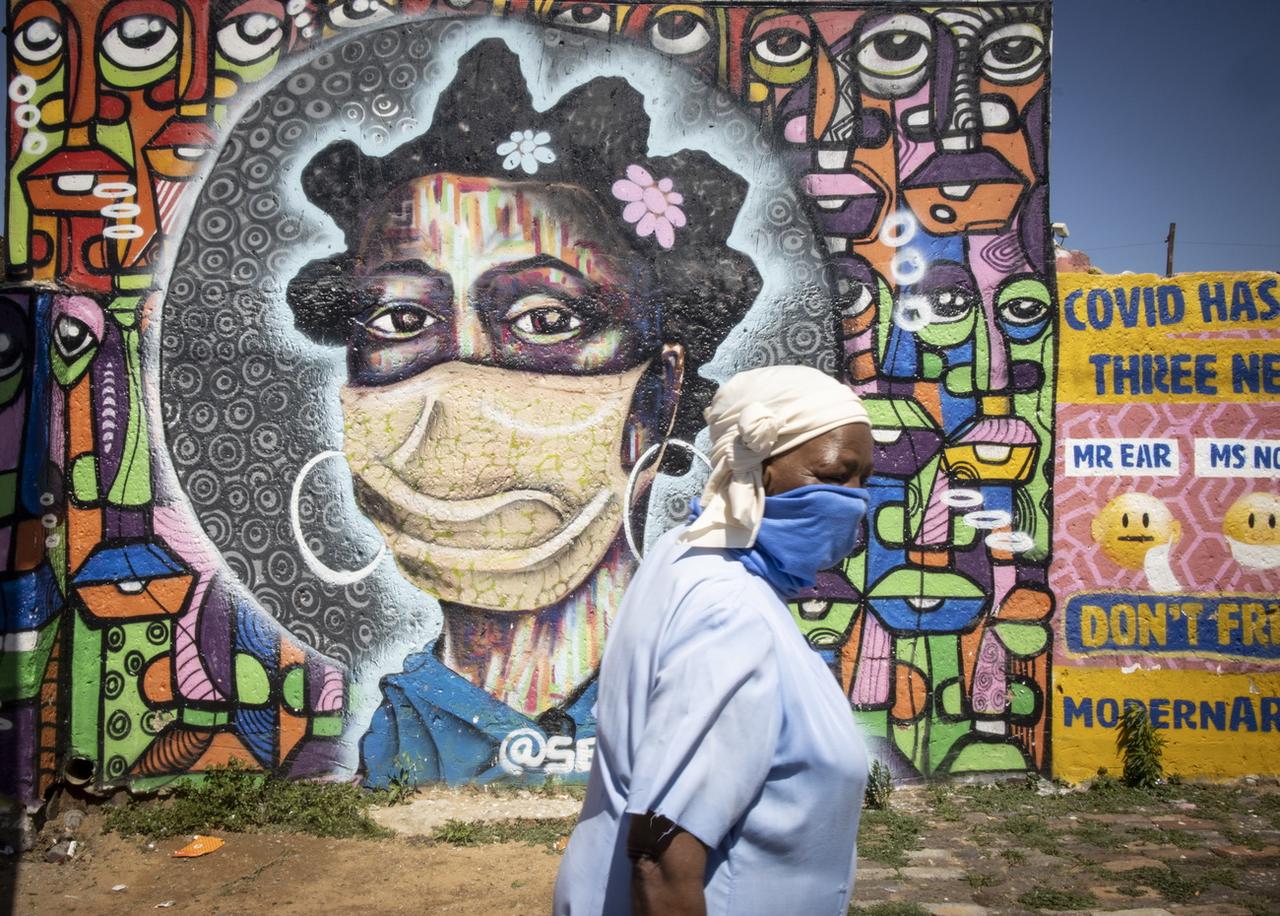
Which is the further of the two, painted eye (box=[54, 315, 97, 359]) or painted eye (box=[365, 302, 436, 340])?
painted eye (box=[365, 302, 436, 340])

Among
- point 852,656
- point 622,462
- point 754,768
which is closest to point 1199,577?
point 852,656

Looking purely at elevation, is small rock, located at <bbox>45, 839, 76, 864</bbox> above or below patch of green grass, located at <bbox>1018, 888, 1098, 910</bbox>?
below

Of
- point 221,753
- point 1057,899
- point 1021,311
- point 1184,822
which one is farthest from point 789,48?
point 221,753

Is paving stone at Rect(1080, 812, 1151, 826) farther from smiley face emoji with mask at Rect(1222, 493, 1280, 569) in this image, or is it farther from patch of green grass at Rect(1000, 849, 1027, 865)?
smiley face emoji with mask at Rect(1222, 493, 1280, 569)

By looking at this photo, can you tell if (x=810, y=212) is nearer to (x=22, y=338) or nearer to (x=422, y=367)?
(x=422, y=367)

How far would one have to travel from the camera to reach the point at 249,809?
4.99 m

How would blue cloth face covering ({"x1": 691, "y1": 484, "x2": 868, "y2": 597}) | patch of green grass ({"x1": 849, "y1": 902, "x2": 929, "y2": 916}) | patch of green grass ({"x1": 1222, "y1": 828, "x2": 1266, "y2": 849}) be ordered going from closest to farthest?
blue cloth face covering ({"x1": 691, "y1": 484, "x2": 868, "y2": 597}) < patch of green grass ({"x1": 849, "y1": 902, "x2": 929, "y2": 916}) < patch of green grass ({"x1": 1222, "y1": 828, "x2": 1266, "y2": 849})

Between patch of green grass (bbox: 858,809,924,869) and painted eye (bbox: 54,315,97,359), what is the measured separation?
4483 millimetres

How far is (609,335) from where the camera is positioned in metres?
5.32

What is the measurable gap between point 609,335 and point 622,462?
0.67 meters

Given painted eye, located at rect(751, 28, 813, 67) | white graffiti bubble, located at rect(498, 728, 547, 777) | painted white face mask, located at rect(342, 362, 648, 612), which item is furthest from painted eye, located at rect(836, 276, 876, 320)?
white graffiti bubble, located at rect(498, 728, 547, 777)

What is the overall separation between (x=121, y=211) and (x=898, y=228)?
4.02 m

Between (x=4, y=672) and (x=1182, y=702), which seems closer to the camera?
(x=4, y=672)

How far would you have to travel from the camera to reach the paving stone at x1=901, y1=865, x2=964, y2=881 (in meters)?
4.24
